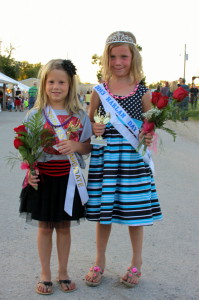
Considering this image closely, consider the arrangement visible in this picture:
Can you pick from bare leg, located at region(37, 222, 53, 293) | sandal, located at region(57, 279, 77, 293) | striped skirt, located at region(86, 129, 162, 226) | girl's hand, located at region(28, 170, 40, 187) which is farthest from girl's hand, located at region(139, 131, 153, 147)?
sandal, located at region(57, 279, 77, 293)

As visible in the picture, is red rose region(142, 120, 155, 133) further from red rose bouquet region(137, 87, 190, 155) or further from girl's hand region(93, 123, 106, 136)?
girl's hand region(93, 123, 106, 136)

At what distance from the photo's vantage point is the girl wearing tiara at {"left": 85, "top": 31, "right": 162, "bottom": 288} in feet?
9.45

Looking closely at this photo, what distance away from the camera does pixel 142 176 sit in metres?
2.91

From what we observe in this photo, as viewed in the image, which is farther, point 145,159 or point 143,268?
point 143,268

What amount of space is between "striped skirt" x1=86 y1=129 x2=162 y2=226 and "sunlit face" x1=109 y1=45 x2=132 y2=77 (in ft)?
1.57

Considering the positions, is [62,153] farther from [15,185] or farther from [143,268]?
[15,185]

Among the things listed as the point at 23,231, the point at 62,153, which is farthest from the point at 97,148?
the point at 23,231

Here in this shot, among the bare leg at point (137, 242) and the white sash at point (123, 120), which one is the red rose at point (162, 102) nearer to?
the white sash at point (123, 120)

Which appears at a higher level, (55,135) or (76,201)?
(55,135)

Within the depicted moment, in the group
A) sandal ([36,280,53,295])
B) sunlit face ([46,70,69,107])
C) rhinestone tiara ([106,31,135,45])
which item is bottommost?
sandal ([36,280,53,295])

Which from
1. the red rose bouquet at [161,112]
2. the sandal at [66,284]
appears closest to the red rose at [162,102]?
the red rose bouquet at [161,112]

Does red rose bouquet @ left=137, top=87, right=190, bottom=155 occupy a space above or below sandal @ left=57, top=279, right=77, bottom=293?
above

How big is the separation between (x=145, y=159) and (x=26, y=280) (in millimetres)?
1217

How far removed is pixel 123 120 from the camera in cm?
295
